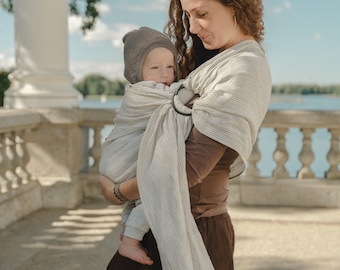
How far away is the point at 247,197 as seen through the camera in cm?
643

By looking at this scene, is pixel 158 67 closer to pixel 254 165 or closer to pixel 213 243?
pixel 213 243

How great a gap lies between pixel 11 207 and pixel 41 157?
839 millimetres

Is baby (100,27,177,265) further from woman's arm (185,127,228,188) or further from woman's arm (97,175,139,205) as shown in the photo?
woman's arm (185,127,228,188)

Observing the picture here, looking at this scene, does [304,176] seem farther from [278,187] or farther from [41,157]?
[41,157]

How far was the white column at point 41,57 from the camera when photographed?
6.39 meters

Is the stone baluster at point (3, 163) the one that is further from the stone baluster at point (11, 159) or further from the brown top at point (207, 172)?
the brown top at point (207, 172)

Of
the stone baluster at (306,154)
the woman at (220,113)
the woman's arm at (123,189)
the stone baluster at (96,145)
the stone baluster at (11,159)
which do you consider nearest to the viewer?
the woman at (220,113)

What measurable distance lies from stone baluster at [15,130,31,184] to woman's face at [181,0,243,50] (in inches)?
182

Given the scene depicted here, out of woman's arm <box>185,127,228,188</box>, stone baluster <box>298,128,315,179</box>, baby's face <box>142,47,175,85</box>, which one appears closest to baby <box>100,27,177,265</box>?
baby's face <box>142,47,175,85</box>

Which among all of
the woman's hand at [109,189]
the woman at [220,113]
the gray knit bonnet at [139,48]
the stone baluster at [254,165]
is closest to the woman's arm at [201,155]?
the woman at [220,113]

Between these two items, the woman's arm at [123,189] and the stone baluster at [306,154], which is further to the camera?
the stone baluster at [306,154]

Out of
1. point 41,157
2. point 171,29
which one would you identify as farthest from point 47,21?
point 171,29

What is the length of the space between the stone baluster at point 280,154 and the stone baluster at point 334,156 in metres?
0.45

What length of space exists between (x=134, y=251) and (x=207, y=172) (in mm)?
360
